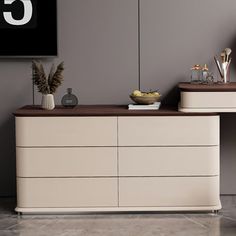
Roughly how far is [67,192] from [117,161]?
445 millimetres

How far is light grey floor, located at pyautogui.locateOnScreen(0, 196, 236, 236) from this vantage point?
15.3 ft

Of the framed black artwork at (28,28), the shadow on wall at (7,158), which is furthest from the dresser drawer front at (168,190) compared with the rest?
the framed black artwork at (28,28)

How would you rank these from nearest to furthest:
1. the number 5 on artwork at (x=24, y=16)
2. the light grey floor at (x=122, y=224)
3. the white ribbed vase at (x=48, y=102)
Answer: the light grey floor at (x=122, y=224) → the white ribbed vase at (x=48, y=102) → the number 5 on artwork at (x=24, y=16)

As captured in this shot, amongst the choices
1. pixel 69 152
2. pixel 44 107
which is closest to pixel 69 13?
pixel 44 107

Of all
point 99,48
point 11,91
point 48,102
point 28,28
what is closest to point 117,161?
point 48,102

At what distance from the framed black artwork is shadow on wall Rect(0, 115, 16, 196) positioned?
0.59 metres

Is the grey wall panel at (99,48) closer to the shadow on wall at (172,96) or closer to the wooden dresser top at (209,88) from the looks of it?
the shadow on wall at (172,96)

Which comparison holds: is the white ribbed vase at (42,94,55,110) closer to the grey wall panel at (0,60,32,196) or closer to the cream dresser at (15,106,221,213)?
the cream dresser at (15,106,221,213)

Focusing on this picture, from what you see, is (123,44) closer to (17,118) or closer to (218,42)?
(218,42)

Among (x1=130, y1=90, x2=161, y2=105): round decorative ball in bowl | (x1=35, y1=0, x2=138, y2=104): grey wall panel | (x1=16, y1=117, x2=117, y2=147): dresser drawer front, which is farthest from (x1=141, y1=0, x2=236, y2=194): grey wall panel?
(x1=16, y1=117, x2=117, y2=147): dresser drawer front

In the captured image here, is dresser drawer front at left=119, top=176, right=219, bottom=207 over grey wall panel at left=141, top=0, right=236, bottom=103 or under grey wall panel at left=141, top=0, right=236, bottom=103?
under

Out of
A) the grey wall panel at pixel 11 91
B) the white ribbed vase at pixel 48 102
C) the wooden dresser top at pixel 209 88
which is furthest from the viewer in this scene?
the grey wall panel at pixel 11 91

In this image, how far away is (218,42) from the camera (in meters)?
5.54

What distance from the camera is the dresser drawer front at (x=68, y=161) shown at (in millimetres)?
5059
